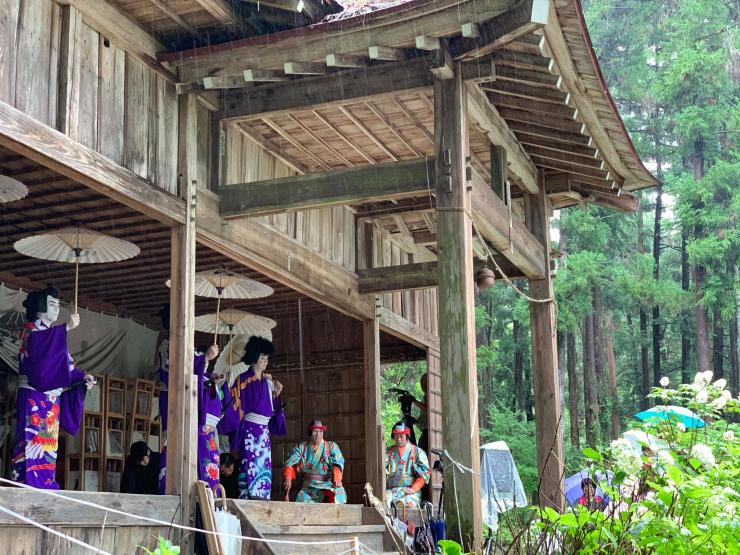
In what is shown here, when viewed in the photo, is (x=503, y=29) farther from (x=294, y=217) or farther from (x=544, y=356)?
(x=544, y=356)

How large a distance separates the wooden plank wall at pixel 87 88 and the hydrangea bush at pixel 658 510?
3.85 meters

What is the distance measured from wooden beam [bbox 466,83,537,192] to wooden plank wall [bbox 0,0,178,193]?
237cm

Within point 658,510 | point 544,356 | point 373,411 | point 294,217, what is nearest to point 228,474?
point 373,411

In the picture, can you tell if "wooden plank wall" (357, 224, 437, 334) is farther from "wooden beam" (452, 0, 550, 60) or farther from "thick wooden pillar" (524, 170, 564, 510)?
"wooden beam" (452, 0, 550, 60)

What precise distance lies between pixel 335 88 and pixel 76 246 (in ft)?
8.45

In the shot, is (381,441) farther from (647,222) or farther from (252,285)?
(647,222)

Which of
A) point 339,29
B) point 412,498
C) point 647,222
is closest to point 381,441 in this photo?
point 412,498

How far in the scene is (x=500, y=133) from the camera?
325 inches

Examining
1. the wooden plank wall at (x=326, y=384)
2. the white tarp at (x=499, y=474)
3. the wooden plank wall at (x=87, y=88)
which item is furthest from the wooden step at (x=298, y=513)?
the wooden plank wall at (x=326, y=384)

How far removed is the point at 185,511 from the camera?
6.41m

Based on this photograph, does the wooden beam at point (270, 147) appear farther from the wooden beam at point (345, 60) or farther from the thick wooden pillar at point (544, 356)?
the thick wooden pillar at point (544, 356)

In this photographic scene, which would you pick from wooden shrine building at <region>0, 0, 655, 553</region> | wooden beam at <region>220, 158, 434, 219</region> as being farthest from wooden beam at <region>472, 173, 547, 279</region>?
wooden beam at <region>220, 158, 434, 219</region>

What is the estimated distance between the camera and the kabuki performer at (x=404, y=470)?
10141mm

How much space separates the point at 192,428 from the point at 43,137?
235 centimetres
